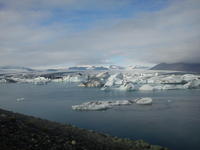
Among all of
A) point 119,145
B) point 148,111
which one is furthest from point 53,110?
point 119,145

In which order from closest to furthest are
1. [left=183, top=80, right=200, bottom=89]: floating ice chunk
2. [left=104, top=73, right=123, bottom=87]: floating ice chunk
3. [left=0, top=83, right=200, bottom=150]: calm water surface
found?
[left=0, top=83, right=200, bottom=150]: calm water surface < [left=183, top=80, right=200, bottom=89]: floating ice chunk < [left=104, top=73, right=123, bottom=87]: floating ice chunk

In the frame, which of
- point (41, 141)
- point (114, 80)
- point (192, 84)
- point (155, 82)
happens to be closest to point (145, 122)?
point (41, 141)

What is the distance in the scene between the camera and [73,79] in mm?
50812

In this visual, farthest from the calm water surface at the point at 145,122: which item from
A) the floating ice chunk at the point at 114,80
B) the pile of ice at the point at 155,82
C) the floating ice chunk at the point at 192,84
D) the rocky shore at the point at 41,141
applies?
the floating ice chunk at the point at 114,80

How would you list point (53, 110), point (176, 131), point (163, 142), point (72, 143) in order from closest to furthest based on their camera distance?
1. point (72, 143)
2. point (163, 142)
3. point (176, 131)
4. point (53, 110)

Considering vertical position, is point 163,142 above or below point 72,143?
below

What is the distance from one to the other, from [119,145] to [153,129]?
15.3 ft

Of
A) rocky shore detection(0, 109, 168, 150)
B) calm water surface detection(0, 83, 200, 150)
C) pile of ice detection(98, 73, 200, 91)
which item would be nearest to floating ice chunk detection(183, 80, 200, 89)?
pile of ice detection(98, 73, 200, 91)

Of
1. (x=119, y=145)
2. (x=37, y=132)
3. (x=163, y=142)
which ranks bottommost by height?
(x=163, y=142)

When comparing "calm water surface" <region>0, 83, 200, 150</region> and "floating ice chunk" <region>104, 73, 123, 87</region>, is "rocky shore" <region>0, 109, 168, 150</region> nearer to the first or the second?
"calm water surface" <region>0, 83, 200, 150</region>

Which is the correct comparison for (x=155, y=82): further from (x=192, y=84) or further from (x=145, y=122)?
(x=145, y=122)

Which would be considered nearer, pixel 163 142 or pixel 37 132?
pixel 37 132

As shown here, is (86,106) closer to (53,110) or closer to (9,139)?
(53,110)

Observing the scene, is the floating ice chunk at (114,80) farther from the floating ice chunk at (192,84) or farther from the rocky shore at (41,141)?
the rocky shore at (41,141)
